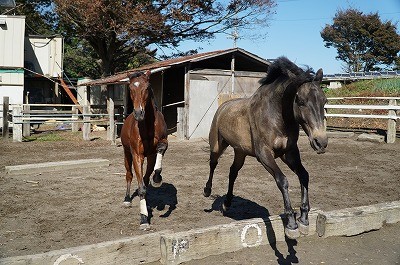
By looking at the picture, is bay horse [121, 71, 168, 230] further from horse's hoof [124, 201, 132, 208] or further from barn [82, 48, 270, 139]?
barn [82, 48, 270, 139]

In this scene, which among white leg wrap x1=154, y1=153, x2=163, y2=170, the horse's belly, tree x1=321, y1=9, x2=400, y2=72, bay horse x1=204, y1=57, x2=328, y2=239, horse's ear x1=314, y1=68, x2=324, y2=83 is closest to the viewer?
bay horse x1=204, y1=57, x2=328, y2=239

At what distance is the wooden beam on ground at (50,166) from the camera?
9.86 m

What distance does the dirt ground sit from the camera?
5.72 m

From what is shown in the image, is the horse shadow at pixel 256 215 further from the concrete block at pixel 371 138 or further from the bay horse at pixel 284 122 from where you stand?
the concrete block at pixel 371 138

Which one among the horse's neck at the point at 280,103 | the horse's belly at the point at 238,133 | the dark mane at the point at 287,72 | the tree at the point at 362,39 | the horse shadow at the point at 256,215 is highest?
the tree at the point at 362,39

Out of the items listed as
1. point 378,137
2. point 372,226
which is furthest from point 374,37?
point 372,226

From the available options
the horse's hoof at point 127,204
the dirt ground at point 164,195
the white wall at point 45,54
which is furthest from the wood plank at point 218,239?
the white wall at point 45,54

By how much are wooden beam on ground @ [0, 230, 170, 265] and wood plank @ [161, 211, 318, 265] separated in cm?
14

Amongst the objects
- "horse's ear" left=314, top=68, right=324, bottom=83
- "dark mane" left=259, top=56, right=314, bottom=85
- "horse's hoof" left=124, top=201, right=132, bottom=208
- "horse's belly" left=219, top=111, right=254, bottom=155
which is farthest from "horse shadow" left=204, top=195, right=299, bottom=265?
"horse's ear" left=314, top=68, right=324, bottom=83

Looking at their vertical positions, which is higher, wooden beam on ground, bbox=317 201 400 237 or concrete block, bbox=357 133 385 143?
concrete block, bbox=357 133 385 143

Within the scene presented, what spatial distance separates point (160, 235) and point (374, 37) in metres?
34.2

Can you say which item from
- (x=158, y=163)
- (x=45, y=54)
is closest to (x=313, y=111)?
(x=158, y=163)

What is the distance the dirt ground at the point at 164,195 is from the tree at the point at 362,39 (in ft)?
75.8

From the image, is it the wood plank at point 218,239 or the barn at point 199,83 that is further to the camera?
the barn at point 199,83
